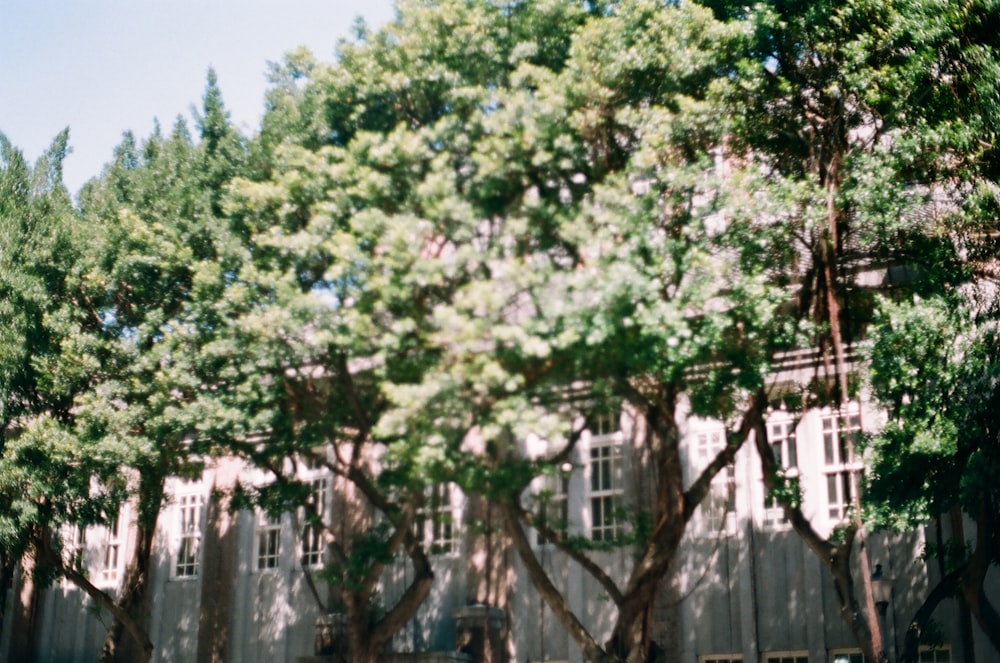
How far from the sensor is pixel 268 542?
22.8m

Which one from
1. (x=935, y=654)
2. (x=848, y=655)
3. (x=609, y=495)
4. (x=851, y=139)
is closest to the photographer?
(x=851, y=139)

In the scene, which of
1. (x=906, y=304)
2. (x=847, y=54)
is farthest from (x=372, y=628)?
(x=847, y=54)

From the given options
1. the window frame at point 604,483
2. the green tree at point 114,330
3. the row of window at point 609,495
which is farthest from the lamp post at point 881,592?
the green tree at point 114,330

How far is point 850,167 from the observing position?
14.5m

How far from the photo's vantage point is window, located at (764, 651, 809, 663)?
17.6 m

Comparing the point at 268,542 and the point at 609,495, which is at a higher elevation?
the point at 609,495

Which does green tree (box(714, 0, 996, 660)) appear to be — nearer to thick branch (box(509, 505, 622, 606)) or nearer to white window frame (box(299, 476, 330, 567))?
thick branch (box(509, 505, 622, 606))

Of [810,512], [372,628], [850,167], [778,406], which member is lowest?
[372,628]

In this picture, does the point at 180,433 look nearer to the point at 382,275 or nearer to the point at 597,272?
the point at 382,275

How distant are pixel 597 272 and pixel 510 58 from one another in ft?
12.8

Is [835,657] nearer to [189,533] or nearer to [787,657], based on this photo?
[787,657]

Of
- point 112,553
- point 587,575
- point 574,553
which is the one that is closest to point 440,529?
point 587,575

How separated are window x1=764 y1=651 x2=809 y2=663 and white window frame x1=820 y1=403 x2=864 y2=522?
225 centimetres

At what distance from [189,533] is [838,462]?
13741 millimetres
